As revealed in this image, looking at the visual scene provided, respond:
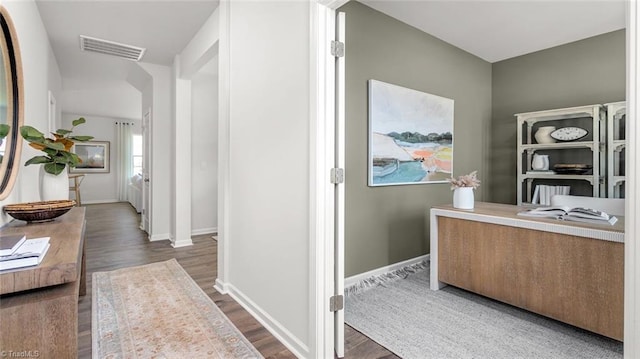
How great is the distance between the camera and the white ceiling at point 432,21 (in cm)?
289

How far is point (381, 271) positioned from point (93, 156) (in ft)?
30.1

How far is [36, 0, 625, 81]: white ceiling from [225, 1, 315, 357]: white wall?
1020mm

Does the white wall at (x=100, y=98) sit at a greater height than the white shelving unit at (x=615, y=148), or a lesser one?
greater

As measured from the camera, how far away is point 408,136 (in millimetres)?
3277

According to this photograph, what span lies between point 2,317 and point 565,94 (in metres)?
4.99

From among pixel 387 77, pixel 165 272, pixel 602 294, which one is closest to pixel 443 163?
pixel 387 77

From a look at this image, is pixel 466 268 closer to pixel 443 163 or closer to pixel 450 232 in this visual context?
pixel 450 232

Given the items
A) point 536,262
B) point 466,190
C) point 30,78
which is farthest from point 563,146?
point 30,78

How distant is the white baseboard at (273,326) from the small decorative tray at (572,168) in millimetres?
3470

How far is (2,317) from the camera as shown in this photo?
96 centimetres

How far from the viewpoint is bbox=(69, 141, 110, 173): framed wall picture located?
28.5 ft

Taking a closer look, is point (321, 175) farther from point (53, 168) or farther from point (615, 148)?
point (615, 148)

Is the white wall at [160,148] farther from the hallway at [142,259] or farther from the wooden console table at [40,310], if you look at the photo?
the wooden console table at [40,310]

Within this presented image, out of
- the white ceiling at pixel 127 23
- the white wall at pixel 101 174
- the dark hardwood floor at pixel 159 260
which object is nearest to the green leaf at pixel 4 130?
the dark hardwood floor at pixel 159 260
